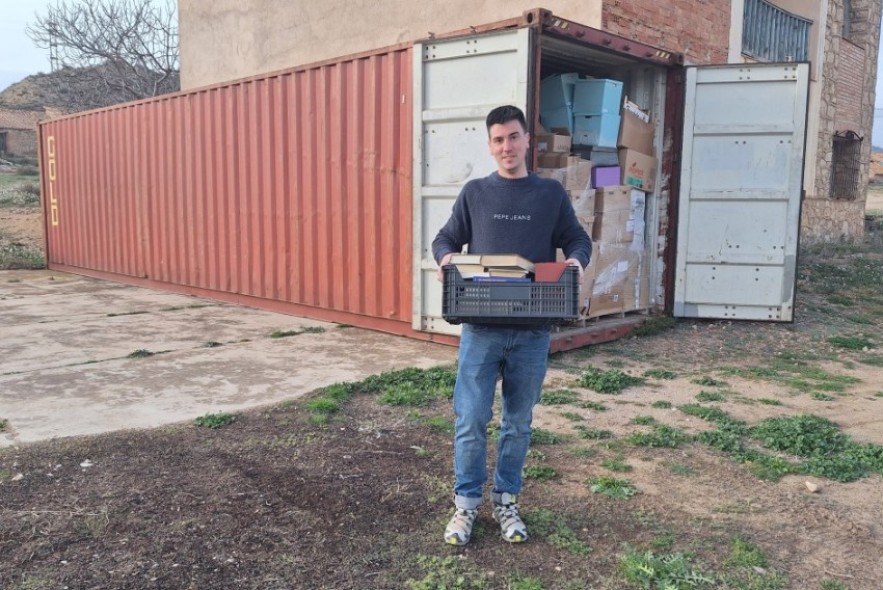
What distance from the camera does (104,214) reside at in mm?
12789

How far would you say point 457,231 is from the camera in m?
3.38

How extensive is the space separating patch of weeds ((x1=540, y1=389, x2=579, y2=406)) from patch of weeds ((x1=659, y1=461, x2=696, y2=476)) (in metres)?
1.23

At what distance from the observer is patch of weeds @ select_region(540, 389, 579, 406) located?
543cm

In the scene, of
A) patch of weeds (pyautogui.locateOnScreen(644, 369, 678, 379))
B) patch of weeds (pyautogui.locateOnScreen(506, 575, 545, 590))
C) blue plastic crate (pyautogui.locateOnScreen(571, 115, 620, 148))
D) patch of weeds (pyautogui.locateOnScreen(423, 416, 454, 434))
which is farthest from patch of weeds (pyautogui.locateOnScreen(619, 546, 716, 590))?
blue plastic crate (pyautogui.locateOnScreen(571, 115, 620, 148))

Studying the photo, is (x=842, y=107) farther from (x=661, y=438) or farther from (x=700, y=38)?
(x=661, y=438)

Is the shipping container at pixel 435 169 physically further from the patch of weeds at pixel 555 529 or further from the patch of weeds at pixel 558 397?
the patch of weeds at pixel 555 529

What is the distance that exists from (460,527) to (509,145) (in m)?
1.63

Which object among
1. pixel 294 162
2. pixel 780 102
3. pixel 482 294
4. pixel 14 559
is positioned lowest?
pixel 14 559

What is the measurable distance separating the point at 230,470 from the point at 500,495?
61.7 inches

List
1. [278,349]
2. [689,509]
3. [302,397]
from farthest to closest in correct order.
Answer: [278,349] → [302,397] → [689,509]

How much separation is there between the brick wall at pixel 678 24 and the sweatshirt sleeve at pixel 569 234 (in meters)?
6.18

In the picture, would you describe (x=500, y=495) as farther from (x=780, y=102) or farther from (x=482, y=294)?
(x=780, y=102)

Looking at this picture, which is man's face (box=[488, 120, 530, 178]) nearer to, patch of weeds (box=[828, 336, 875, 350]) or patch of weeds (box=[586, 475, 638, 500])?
patch of weeds (box=[586, 475, 638, 500])

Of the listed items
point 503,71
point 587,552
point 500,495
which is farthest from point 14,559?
point 503,71
